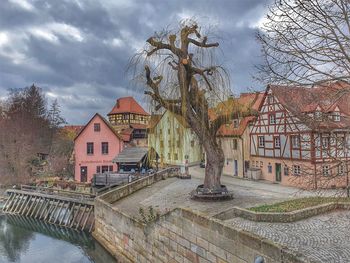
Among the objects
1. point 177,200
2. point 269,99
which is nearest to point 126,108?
point 269,99

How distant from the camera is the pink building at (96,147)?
31.8m

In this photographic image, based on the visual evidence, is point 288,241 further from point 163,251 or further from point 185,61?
point 185,61

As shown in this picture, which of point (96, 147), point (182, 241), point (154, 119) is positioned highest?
point (154, 119)

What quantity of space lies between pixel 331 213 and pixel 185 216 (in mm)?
5633

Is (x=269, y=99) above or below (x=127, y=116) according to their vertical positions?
below

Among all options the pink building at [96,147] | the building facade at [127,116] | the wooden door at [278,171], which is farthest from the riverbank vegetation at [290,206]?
the building facade at [127,116]

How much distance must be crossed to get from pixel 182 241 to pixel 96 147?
24.1 m

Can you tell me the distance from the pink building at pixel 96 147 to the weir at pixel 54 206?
6.39 metres

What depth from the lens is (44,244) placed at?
56.5 ft

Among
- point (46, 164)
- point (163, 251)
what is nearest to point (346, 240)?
point (163, 251)

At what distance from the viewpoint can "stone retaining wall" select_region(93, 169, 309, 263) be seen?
655cm

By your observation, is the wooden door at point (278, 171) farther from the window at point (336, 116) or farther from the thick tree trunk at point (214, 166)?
the window at point (336, 116)

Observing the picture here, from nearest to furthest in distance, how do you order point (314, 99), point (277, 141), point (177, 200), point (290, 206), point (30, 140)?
point (314, 99)
point (290, 206)
point (177, 200)
point (277, 141)
point (30, 140)

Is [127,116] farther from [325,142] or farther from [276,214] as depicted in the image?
[325,142]
